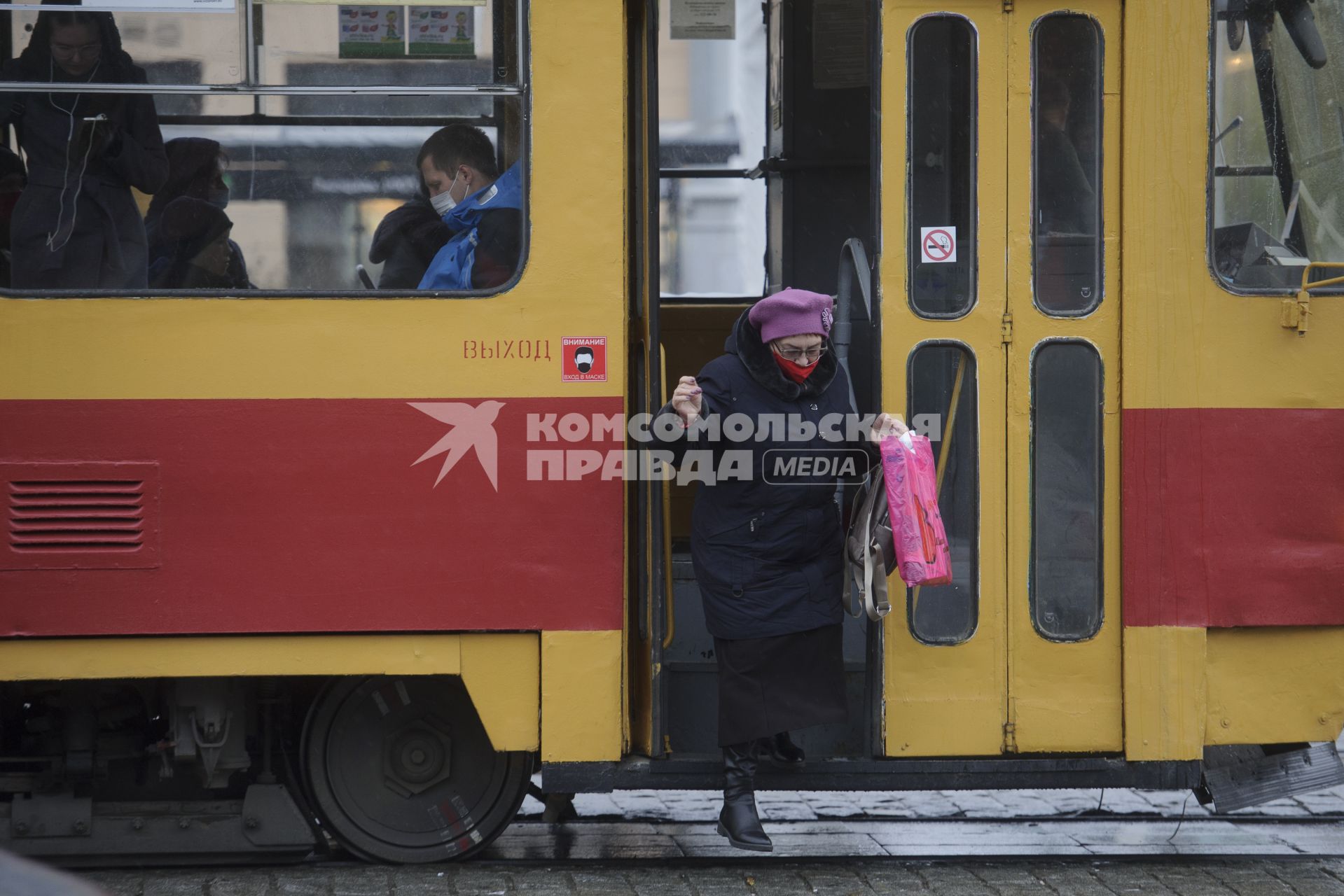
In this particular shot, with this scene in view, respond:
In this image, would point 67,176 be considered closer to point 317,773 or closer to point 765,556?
point 317,773

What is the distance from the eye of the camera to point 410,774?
4.85 m

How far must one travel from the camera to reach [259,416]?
4.39 meters

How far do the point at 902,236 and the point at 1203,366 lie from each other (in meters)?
1.07

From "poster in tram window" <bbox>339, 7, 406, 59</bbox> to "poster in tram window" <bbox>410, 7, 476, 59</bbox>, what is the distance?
45mm

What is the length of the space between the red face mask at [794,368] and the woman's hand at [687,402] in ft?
1.12

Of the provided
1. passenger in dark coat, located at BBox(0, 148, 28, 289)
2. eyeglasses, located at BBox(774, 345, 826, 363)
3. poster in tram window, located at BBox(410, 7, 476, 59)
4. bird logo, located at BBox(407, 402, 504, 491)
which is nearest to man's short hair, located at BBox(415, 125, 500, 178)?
poster in tram window, located at BBox(410, 7, 476, 59)

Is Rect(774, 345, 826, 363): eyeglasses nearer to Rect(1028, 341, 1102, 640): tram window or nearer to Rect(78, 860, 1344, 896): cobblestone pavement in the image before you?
Rect(1028, 341, 1102, 640): tram window

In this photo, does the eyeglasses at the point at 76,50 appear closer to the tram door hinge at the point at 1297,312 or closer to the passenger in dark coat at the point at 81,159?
the passenger in dark coat at the point at 81,159

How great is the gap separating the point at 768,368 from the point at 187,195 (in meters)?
1.91

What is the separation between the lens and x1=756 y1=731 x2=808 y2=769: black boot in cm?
469

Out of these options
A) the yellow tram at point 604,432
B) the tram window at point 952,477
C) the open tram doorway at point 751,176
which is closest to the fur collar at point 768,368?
the yellow tram at point 604,432

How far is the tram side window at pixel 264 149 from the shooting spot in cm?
431

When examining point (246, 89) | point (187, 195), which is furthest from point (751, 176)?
point (187, 195)

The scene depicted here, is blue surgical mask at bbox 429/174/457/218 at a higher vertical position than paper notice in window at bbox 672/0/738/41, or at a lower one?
Result: lower
